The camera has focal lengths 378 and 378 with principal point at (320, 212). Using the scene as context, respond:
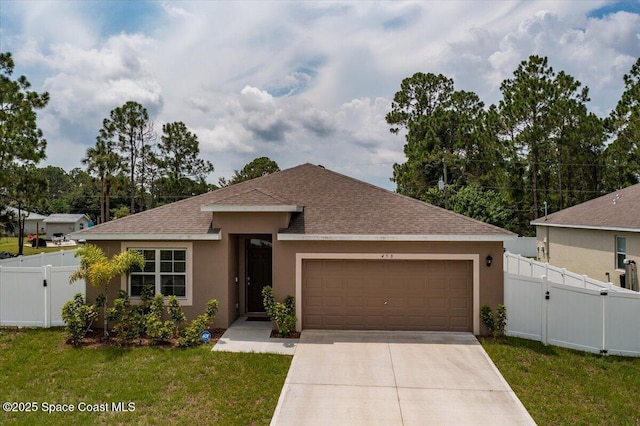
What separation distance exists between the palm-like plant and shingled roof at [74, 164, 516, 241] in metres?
0.79

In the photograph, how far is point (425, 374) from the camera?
7.82 metres

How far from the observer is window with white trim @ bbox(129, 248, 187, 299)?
1055 centimetres

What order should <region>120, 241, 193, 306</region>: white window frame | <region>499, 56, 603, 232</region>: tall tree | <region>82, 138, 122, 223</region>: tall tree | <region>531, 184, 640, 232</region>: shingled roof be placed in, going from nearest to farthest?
<region>120, 241, 193, 306</region>: white window frame → <region>531, 184, 640, 232</region>: shingled roof → <region>499, 56, 603, 232</region>: tall tree → <region>82, 138, 122, 223</region>: tall tree

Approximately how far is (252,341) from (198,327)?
137 cm

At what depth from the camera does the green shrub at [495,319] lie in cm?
965

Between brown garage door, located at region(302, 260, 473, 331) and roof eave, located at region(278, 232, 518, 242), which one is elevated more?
roof eave, located at region(278, 232, 518, 242)

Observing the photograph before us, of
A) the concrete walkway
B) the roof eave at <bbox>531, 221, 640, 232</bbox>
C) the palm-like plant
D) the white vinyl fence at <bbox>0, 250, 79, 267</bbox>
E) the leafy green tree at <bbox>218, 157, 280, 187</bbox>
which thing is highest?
the leafy green tree at <bbox>218, 157, 280, 187</bbox>

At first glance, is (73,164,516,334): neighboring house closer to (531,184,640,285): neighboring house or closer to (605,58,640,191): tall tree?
(531,184,640,285): neighboring house

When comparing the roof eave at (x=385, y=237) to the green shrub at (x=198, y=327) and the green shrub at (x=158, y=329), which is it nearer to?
the green shrub at (x=198, y=327)

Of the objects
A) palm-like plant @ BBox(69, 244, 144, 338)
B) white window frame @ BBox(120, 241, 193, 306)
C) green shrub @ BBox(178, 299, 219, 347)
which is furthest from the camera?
white window frame @ BBox(120, 241, 193, 306)

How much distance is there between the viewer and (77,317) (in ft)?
30.3

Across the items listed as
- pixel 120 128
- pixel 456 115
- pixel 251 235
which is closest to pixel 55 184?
pixel 120 128

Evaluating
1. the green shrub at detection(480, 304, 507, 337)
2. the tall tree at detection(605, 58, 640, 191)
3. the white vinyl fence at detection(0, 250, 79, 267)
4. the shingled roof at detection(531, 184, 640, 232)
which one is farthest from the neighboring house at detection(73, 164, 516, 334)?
the tall tree at detection(605, 58, 640, 191)

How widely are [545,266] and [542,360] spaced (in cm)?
504
